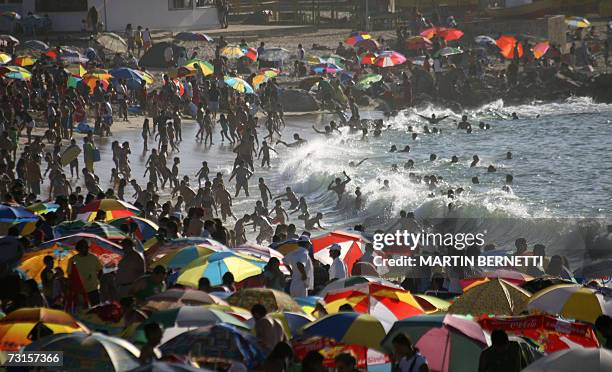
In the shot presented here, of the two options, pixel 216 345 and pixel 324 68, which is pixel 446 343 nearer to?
pixel 216 345

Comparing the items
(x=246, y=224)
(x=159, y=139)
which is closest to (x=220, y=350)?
(x=246, y=224)

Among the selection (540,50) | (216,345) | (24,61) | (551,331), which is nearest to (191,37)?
(24,61)

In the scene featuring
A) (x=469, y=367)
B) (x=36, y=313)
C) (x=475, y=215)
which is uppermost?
(x=36, y=313)

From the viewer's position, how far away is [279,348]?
8.27 m

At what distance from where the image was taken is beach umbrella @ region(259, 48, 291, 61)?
133ft

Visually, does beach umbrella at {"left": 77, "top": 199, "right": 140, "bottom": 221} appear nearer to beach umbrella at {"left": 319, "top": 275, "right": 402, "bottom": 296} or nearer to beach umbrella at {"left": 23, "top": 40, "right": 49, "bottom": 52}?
beach umbrella at {"left": 319, "top": 275, "right": 402, "bottom": 296}

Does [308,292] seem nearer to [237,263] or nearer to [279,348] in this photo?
[237,263]

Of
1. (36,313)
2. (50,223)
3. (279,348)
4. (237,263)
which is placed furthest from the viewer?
(50,223)

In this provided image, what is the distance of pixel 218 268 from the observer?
1262cm

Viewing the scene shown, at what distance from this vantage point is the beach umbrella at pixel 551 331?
10.3 metres

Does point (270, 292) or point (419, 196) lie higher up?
point (270, 292)

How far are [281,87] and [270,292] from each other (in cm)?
2882

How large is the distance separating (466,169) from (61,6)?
17920 mm

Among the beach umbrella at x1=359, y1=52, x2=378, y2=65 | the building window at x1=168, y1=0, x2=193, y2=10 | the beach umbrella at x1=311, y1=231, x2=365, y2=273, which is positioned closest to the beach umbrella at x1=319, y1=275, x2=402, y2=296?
the beach umbrella at x1=311, y1=231, x2=365, y2=273
